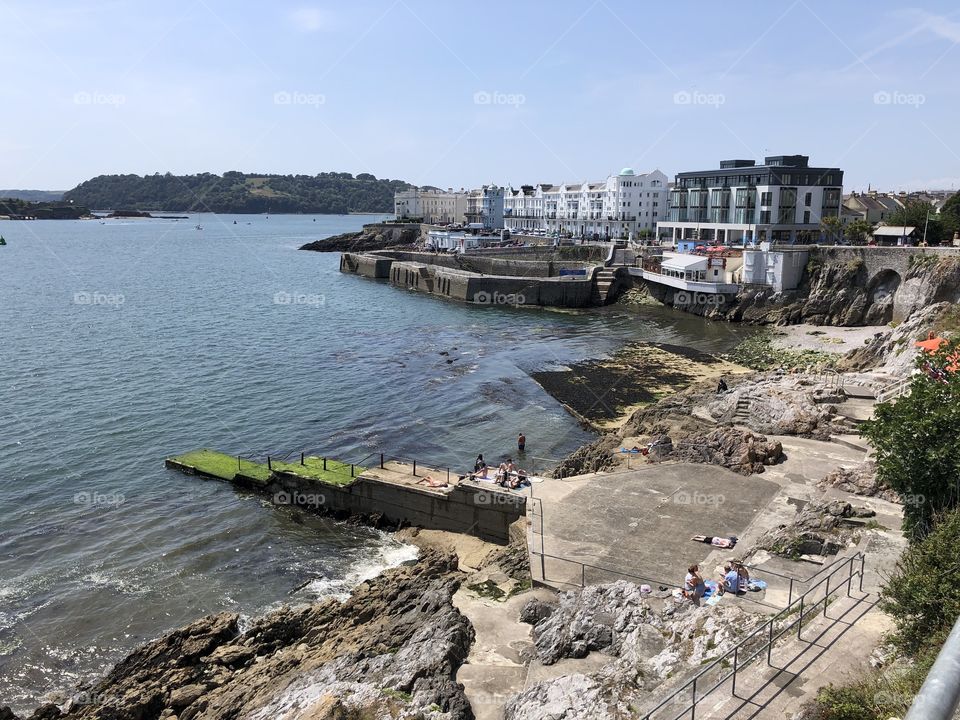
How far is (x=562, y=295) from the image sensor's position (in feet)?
262

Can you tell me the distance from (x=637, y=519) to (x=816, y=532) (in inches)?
191

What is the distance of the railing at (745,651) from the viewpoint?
11305 millimetres

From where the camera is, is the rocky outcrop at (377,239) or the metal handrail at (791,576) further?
the rocky outcrop at (377,239)

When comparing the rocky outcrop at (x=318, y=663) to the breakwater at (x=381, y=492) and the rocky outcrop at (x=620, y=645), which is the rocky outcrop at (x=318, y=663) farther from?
the breakwater at (x=381, y=492)

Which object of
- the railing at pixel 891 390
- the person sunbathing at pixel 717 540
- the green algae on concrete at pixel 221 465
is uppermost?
the railing at pixel 891 390

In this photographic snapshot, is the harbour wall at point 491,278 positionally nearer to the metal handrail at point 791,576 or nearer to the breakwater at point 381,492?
the breakwater at point 381,492

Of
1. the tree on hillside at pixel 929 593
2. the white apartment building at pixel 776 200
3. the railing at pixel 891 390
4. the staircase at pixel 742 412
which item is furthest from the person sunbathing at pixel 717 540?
the white apartment building at pixel 776 200

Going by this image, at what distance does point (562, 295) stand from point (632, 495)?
58.1m

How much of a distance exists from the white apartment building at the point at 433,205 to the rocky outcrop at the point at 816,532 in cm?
15498

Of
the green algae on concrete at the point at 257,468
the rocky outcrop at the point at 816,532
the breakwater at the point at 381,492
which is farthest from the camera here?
the green algae on concrete at the point at 257,468

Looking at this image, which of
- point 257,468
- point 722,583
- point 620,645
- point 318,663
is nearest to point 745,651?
point 620,645

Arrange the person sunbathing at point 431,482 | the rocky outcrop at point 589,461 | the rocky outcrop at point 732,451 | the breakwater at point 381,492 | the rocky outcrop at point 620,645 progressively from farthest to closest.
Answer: the rocky outcrop at point 589,461 < the person sunbathing at point 431,482 < the rocky outcrop at point 732,451 < the breakwater at point 381,492 < the rocky outcrop at point 620,645

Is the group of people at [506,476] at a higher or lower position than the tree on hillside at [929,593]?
lower

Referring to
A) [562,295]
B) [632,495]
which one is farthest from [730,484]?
[562,295]
